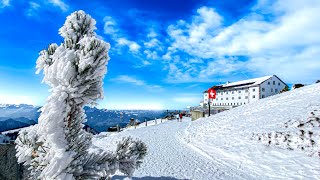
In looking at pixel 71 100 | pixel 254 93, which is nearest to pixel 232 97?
pixel 254 93

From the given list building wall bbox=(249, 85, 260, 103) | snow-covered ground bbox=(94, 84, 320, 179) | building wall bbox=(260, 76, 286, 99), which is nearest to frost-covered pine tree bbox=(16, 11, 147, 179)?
snow-covered ground bbox=(94, 84, 320, 179)

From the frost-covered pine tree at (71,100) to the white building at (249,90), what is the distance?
62.7 m

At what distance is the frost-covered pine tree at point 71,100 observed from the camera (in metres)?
1.59

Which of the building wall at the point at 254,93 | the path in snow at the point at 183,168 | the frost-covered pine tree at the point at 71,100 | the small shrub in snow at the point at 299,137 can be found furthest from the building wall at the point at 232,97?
the frost-covered pine tree at the point at 71,100

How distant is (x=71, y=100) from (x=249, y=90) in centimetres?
7161

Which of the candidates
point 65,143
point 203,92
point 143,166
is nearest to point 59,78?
point 65,143

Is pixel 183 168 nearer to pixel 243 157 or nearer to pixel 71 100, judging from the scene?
pixel 243 157

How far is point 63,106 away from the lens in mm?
1643

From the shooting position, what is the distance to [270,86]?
220 feet

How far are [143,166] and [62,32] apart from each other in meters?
9.62

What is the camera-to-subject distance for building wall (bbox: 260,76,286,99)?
64.8m

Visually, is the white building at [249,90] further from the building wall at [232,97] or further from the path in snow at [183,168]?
the path in snow at [183,168]

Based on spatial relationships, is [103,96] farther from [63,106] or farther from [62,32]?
[62,32]

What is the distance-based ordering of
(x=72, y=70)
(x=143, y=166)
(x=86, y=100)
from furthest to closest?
1. (x=143, y=166)
2. (x=86, y=100)
3. (x=72, y=70)
